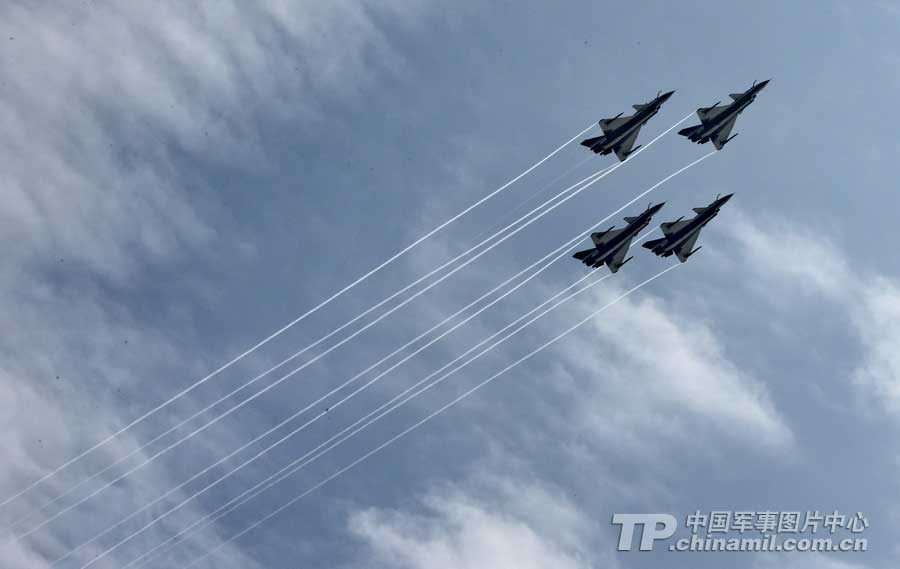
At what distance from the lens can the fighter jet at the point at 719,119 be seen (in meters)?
103

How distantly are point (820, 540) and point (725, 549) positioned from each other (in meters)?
8.33

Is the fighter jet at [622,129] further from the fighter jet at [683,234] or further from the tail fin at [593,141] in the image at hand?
the fighter jet at [683,234]

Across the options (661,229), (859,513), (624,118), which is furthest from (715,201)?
(859,513)

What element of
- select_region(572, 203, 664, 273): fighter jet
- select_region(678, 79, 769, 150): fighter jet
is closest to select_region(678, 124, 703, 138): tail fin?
select_region(678, 79, 769, 150): fighter jet

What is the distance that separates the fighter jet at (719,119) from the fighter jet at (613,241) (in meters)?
7.83

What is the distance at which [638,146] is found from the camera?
106 m

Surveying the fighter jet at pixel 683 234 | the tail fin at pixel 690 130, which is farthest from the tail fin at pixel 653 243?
the tail fin at pixel 690 130

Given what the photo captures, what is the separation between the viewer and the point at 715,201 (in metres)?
105

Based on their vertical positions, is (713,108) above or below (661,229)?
above

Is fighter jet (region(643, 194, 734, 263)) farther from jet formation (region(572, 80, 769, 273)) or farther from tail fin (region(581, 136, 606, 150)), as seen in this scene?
tail fin (region(581, 136, 606, 150))

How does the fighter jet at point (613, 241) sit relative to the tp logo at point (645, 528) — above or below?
above

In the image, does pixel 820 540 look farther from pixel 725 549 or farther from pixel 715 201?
pixel 715 201

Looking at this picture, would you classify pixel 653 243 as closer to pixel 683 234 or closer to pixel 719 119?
pixel 683 234

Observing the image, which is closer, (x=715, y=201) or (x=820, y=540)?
(x=820, y=540)
